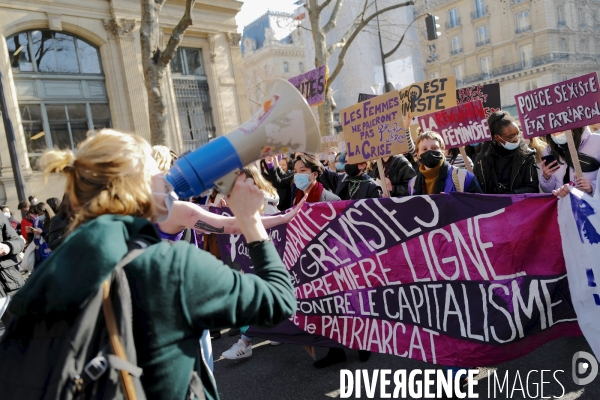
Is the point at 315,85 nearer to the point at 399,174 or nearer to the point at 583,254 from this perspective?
the point at 399,174

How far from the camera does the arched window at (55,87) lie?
53.5 ft

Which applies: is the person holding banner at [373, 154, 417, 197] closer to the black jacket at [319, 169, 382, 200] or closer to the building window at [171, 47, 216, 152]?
the black jacket at [319, 169, 382, 200]

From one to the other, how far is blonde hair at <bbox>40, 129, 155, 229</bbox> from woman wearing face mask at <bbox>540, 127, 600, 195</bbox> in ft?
11.5

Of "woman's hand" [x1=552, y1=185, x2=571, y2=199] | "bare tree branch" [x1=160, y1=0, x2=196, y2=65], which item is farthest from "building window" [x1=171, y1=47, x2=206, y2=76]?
"woman's hand" [x1=552, y1=185, x2=571, y2=199]

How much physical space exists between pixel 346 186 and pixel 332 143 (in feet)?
23.3

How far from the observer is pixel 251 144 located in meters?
1.51

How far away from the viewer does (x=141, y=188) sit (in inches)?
53.4

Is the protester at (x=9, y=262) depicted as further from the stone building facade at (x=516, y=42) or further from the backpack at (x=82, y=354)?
the stone building facade at (x=516, y=42)

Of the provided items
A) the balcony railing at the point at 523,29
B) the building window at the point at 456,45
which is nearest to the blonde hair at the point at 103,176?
the balcony railing at the point at 523,29

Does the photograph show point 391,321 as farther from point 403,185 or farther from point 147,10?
point 147,10

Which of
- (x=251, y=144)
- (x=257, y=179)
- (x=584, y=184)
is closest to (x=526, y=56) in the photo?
(x=257, y=179)

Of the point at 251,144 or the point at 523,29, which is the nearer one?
the point at 251,144

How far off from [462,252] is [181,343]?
2.03 meters

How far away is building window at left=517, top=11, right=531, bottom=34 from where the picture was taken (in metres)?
41.9
